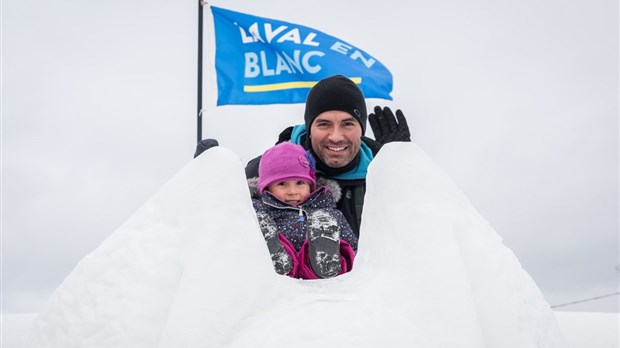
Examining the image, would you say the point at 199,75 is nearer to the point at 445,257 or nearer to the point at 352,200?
the point at 352,200

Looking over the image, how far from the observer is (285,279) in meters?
1.30

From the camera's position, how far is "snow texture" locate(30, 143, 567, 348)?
43.6 inches

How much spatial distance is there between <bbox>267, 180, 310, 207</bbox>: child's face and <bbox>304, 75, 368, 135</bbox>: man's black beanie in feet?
4.58

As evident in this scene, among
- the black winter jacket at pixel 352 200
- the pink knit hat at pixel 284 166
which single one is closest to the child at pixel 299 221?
the pink knit hat at pixel 284 166

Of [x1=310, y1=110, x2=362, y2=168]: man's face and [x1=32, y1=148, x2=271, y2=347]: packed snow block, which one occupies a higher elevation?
[x1=310, y1=110, x2=362, y2=168]: man's face

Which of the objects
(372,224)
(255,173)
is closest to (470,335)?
(372,224)

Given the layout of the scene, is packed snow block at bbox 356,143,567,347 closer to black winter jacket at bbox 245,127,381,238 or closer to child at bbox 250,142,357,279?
child at bbox 250,142,357,279

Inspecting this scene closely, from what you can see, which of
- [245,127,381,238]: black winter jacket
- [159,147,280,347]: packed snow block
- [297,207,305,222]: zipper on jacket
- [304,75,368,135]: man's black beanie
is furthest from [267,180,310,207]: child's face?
[159,147,280,347]: packed snow block

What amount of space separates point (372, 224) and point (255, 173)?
9.59 ft

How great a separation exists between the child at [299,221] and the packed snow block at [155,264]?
2.90 ft

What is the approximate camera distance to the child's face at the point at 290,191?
122 inches

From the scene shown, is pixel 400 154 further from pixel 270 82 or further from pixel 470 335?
pixel 270 82

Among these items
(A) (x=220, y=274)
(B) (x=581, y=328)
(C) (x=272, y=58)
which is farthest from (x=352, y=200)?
(C) (x=272, y=58)

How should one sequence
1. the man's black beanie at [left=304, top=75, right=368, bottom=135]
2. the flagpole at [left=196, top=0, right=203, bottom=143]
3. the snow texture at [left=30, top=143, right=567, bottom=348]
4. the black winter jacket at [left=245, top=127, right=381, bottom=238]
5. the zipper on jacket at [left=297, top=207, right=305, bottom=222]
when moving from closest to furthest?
1. the snow texture at [left=30, top=143, right=567, bottom=348]
2. the zipper on jacket at [left=297, top=207, right=305, bottom=222]
3. the black winter jacket at [left=245, top=127, right=381, bottom=238]
4. the man's black beanie at [left=304, top=75, right=368, bottom=135]
5. the flagpole at [left=196, top=0, right=203, bottom=143]
